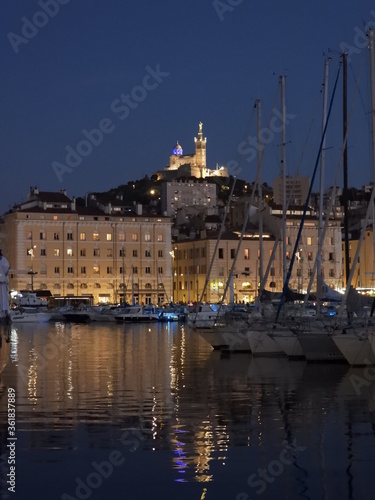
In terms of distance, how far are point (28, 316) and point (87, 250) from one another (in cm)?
2556

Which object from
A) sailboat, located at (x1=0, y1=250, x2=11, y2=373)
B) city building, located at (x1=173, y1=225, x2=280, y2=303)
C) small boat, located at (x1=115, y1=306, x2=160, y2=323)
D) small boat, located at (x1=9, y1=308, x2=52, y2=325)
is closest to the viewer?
sailboat, located at (x1=0, y1=250, x2=11, y2=373)

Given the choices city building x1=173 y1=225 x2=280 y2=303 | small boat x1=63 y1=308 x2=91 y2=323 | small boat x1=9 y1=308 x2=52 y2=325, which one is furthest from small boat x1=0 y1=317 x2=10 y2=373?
city building x1=173 y1=225 x2=280 y2=303

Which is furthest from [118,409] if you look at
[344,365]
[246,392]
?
[344,365]

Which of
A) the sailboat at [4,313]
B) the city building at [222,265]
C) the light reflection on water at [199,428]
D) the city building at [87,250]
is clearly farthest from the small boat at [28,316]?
the sailboat at [4,313]

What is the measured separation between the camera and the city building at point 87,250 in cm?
12319

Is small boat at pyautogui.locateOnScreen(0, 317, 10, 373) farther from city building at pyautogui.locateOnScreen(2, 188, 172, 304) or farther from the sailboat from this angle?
city building at pyautogui.locateOnScreen(2, 188, 172, 304)

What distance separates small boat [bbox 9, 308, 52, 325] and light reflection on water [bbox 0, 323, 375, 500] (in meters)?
63.7

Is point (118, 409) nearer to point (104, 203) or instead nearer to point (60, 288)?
point (60, 288)

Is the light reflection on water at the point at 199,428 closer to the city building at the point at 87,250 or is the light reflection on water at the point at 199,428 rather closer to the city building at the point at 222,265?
the city building at the point at 87,250

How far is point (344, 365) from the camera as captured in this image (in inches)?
1416

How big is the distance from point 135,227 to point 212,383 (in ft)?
326

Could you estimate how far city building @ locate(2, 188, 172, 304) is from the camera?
123 meters

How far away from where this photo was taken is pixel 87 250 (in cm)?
12600

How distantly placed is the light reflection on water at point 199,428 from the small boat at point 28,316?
63.7 metres
